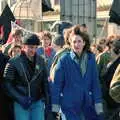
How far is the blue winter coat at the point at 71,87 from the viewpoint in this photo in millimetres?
8406

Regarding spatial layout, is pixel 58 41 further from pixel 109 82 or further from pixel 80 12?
pixel 80 12

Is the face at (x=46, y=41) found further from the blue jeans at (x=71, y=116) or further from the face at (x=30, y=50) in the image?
the blue jeans at (x=71, y=116)

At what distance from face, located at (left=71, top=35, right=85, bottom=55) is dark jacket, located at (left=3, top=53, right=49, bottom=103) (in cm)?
67

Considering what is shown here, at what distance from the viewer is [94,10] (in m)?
14.6

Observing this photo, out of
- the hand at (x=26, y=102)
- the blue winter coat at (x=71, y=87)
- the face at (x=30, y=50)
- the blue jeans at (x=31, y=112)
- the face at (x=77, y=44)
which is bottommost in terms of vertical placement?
the blue jeans at (x=31, y=112)

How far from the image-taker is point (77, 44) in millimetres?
8547

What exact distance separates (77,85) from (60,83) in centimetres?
23

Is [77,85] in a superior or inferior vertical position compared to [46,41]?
inferior

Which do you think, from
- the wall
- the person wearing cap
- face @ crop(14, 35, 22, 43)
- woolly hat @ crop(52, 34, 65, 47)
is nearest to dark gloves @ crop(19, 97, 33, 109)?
the person wearing cap

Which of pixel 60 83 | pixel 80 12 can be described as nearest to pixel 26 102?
pixel 60 83

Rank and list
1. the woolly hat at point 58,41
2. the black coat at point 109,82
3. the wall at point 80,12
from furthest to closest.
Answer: the wall at point 80,12 → the woolly hat at point 58,41 → the black coat at point 109,82

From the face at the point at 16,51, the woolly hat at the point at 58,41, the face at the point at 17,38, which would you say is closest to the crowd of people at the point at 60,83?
the face at the point at 16,51

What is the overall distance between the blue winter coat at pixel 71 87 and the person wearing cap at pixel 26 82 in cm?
50

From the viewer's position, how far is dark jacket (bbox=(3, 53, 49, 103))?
29.0 feet
